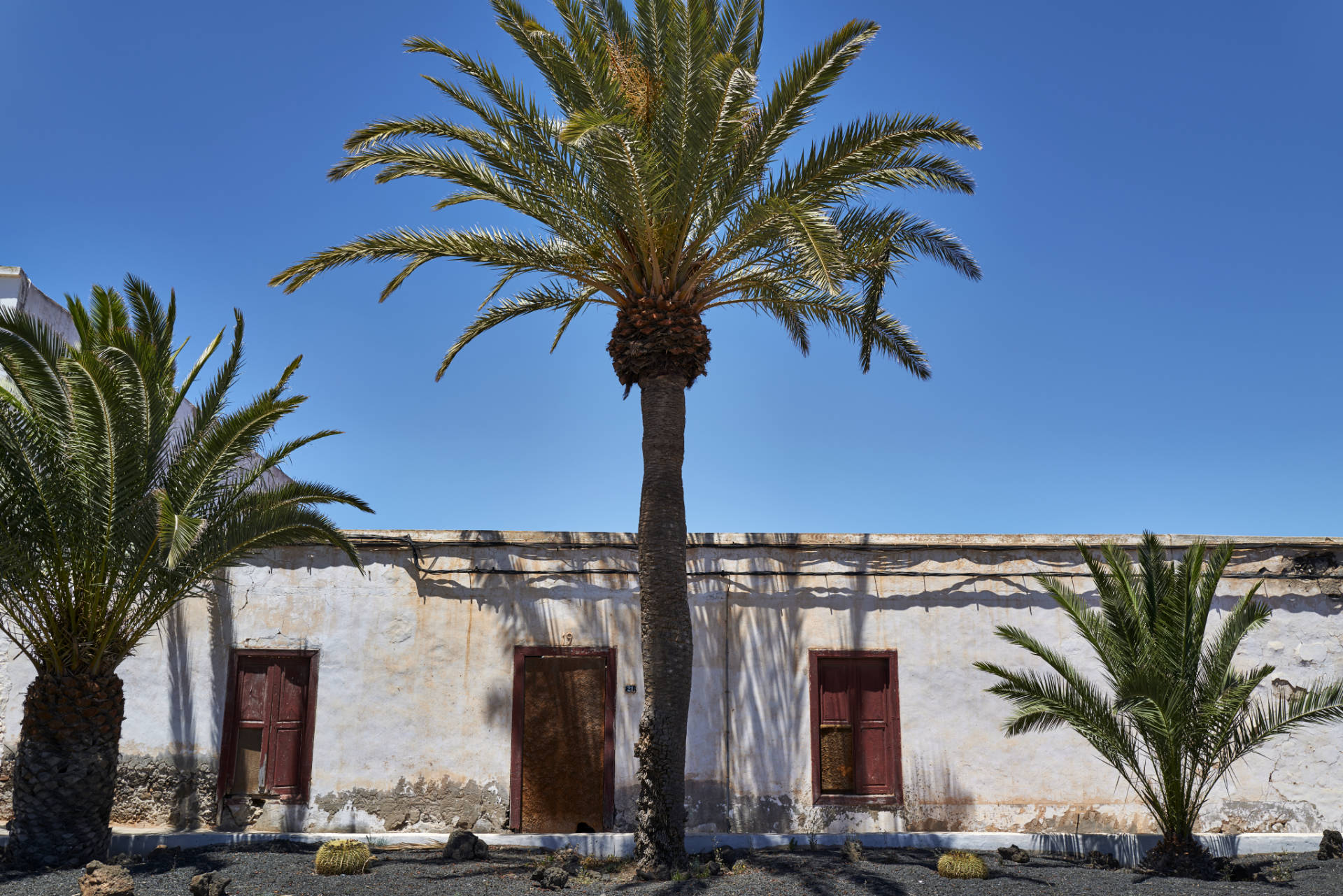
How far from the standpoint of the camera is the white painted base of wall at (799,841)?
34.4ft

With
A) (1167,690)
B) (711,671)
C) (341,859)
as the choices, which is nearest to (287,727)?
(341,859)

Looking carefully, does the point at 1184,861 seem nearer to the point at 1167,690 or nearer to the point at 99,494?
the point at 1167,690

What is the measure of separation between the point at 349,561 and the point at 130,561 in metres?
2.85

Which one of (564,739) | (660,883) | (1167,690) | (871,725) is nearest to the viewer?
(660,883)

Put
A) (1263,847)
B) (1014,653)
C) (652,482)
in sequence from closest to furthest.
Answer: (652,482), (1263,847), (1014,653)

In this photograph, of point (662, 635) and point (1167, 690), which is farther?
point (662, 635)

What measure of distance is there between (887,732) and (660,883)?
3864mm

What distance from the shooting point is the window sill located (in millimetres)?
11391

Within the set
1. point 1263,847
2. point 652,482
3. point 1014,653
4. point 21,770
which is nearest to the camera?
point 21,770

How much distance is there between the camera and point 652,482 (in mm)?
10047

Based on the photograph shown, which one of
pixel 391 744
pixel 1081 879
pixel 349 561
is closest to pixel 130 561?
pixel 349 561

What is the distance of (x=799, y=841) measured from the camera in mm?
10695

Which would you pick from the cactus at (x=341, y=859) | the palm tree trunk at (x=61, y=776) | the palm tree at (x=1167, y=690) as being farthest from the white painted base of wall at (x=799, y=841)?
the cactus at (x=341, y=859)

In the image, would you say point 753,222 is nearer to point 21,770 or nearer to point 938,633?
point 938,633
